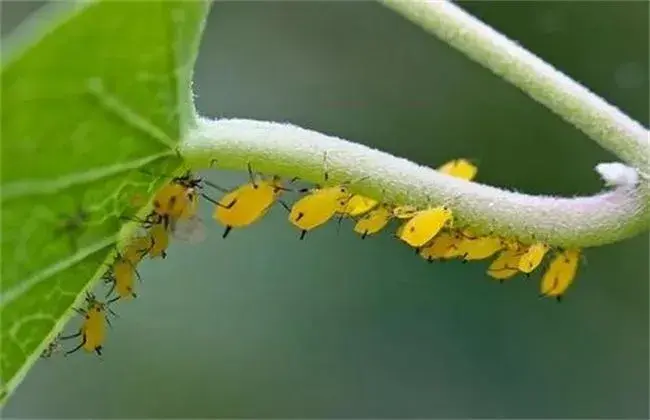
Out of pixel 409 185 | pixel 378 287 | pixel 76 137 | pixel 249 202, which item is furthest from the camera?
pixel 378 287

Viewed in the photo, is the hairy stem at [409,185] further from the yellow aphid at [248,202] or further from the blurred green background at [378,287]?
the blurred green background at [378,287]

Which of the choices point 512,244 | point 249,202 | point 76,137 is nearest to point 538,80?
point 512,244

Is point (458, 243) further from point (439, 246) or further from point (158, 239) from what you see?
point (158, 239)

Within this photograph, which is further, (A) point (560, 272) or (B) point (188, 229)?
(A) point (560, 272)

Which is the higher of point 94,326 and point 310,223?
point 310,223

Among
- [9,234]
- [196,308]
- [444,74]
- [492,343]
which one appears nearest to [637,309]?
[492,343]

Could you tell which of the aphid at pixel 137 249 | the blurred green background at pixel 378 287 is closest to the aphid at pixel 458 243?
the aphid at pixel 137 249
